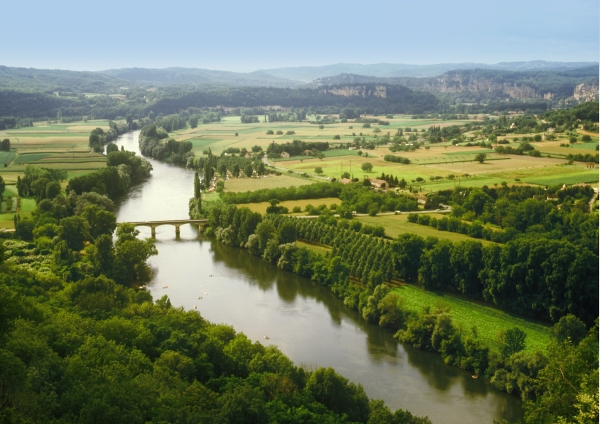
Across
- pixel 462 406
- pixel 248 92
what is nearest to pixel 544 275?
pixel 462 406

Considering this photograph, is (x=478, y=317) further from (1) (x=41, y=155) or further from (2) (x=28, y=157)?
(1) (x=41, y=155)

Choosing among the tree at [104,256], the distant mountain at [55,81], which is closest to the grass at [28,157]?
the tree at [104,256]

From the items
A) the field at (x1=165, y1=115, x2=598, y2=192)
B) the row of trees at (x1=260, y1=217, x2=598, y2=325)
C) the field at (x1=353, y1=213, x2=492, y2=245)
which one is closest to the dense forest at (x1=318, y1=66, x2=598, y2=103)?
the field at (x1=165, y1=115, x2=598, y2=192)

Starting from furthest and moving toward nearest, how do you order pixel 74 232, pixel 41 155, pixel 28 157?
pixel 41 155, pixel 28 157, pixel 74 232

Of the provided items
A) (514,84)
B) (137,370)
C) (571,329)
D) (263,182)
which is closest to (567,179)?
(263,182)

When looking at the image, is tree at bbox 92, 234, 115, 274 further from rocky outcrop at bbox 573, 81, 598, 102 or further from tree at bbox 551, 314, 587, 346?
rocky outcrop at bbox 573, 81, 598, 102

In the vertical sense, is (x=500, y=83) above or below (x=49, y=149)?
above

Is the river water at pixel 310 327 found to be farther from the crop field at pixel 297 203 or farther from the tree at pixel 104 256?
the crop field at pixel 297 203
